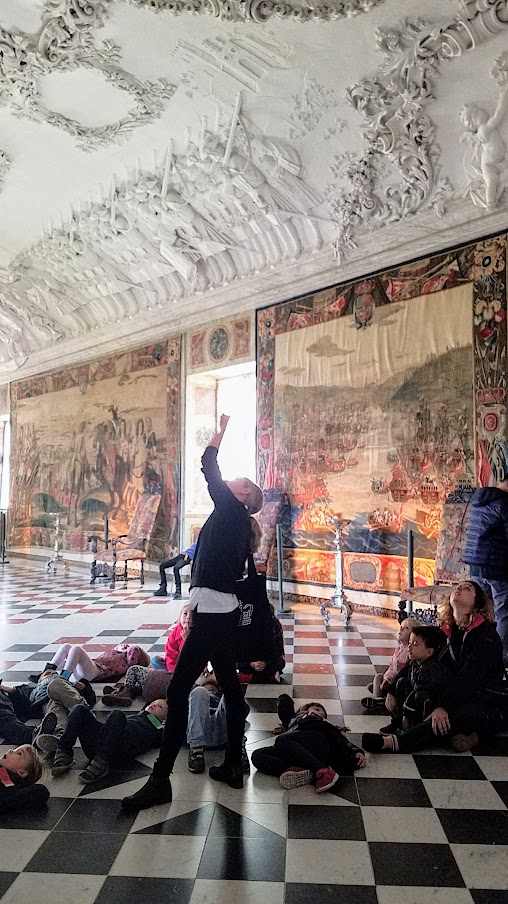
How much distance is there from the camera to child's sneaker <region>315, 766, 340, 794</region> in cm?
363

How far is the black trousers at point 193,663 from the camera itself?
137 inches

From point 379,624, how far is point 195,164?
25.1 feet

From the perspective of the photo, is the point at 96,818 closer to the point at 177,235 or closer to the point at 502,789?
the point at 502,789

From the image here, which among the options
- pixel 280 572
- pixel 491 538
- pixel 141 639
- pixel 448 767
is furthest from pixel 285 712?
pixel 280 572

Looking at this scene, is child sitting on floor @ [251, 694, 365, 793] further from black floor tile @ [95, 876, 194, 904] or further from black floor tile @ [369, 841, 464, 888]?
black floor tile @ [95, 876, 194, 904]

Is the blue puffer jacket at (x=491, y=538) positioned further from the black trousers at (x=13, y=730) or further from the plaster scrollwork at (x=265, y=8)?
the plaster scrollwork at (x=265, y=8)

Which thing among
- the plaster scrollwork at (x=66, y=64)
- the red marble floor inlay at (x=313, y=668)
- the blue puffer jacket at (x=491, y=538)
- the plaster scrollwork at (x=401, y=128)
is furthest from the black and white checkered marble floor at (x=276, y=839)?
the plaster scrollwork at (x=66, y=64)

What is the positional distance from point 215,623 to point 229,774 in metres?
0.96

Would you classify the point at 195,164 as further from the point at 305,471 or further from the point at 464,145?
the point at 305,471

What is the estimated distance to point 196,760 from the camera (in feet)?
13.0

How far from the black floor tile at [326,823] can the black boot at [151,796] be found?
2.22ft

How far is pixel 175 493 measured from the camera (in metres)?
13.5

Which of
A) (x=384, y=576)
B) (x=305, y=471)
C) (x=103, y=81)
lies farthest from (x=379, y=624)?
(x=103, y=81)

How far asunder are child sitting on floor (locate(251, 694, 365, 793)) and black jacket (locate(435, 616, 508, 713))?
882mm
